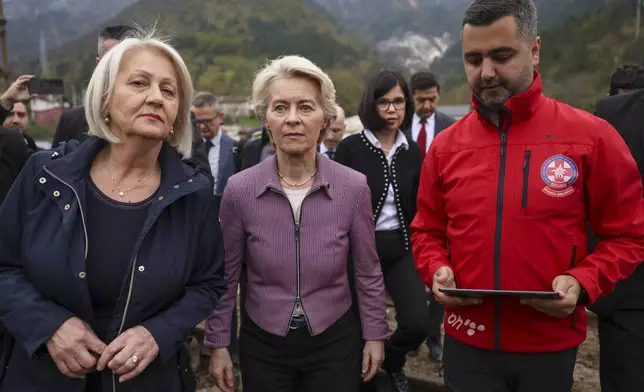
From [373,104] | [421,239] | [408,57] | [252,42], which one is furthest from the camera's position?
[408,57]

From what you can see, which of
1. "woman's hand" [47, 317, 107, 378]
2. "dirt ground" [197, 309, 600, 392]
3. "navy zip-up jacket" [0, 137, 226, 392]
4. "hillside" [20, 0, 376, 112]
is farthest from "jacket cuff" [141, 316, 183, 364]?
"hillside" [20, 0, 376, 112]

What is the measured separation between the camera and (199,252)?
2131 mm

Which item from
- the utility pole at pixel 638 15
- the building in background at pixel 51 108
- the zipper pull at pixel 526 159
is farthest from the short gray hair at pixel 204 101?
the utility pole at pixel 638 15

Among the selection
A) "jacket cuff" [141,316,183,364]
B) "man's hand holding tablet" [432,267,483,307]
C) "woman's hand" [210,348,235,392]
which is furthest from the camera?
"woman's hand" [210,348,235,392]

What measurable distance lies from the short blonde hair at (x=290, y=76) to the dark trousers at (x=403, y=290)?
3.89 ft

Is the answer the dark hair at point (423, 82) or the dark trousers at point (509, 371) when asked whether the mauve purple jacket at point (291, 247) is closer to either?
the dark trousers at point (509, 371)

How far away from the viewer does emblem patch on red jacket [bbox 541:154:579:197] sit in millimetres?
1947

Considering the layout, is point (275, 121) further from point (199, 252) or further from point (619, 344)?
point (619, 344)

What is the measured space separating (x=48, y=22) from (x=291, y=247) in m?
153

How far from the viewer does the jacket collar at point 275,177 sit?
2.45 metres

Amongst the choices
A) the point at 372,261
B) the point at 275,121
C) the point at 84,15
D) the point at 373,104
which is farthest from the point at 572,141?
the point at 84,15

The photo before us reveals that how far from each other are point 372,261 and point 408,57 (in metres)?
165

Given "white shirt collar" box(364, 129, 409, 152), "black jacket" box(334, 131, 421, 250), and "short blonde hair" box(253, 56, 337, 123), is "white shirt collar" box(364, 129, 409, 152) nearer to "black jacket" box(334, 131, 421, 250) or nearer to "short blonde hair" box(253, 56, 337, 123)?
"black jacket" box(334, 131, 421, 250)

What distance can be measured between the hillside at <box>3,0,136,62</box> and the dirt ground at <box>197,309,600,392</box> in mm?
107195
